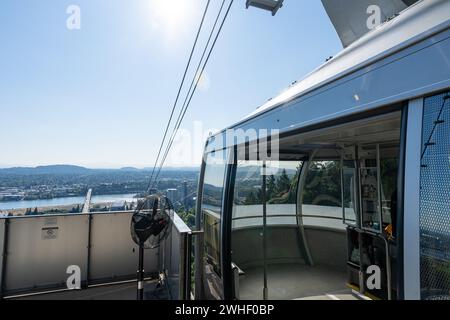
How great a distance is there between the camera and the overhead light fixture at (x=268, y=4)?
3369 millimetres

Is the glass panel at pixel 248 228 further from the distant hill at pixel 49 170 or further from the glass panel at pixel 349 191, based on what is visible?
the distant hill at pixel 49 170

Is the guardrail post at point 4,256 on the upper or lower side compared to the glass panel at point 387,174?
lower

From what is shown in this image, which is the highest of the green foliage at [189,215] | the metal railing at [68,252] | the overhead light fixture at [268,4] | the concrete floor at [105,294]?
the overhead light fixture at [268,4]

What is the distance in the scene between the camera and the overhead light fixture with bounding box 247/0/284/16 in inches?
133

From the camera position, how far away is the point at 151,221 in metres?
3.28

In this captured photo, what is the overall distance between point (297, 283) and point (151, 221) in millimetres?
2745

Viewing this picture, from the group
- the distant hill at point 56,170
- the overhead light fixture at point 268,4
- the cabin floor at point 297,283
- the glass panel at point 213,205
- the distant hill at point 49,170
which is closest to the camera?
the glass panel at point 213,205

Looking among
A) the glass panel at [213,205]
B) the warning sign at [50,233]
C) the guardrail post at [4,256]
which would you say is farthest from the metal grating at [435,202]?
the guardrail post at [4,256]

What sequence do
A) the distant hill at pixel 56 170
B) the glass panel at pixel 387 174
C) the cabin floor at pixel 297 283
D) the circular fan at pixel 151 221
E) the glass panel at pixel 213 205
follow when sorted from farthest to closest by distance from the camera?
the distant hill at pixel 56 170 → the cabin floor at pixel 297 283 → the glass panel at pixel 387 174 → the circular fan at pixel 151 221 → the glass panel at pixel 213 205

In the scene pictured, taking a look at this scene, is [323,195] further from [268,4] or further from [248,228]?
[268,4]

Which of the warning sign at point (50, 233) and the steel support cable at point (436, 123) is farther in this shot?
the warning sign at point (50, 233)

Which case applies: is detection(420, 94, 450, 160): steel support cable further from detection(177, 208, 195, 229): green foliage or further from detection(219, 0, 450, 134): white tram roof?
detection(177, 208, 195, 229): green foliage

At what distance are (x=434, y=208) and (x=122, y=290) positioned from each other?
4.42m

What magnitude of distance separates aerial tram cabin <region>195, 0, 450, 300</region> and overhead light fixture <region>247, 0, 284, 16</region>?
1.60 m
